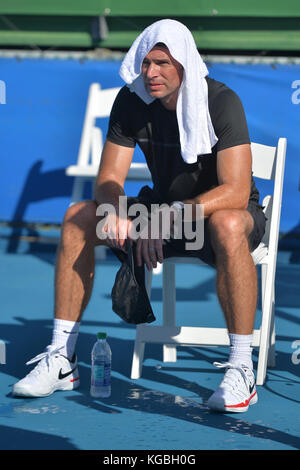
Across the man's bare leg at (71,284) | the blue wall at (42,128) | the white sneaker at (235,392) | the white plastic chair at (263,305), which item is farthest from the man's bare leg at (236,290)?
the blue wall at (42,128)

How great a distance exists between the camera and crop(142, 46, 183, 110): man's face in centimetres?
322

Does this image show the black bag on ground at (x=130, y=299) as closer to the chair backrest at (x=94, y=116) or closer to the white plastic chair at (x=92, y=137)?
the white plastic chair at (x=92, y=137)

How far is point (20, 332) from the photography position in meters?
4.18

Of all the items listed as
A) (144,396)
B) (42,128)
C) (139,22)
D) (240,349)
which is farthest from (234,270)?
(139,22)

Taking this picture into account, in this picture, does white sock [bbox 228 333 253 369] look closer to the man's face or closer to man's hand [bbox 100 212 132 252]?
man's hand [bbox 100 212 132 252]

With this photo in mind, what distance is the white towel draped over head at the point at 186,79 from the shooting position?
3.19m

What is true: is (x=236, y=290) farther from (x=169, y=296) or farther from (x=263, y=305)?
(x=169, y=296)

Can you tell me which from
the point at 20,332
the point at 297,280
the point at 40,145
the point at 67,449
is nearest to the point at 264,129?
the point at 297,280

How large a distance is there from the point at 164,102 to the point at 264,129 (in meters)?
3.27

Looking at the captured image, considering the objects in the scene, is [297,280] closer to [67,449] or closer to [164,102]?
[164,102]

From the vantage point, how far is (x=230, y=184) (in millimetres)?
3170

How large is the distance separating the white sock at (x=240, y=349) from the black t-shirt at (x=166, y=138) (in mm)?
666

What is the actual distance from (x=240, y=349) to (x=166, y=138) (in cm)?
94

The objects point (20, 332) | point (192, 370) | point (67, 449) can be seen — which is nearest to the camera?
point (67, 449)
